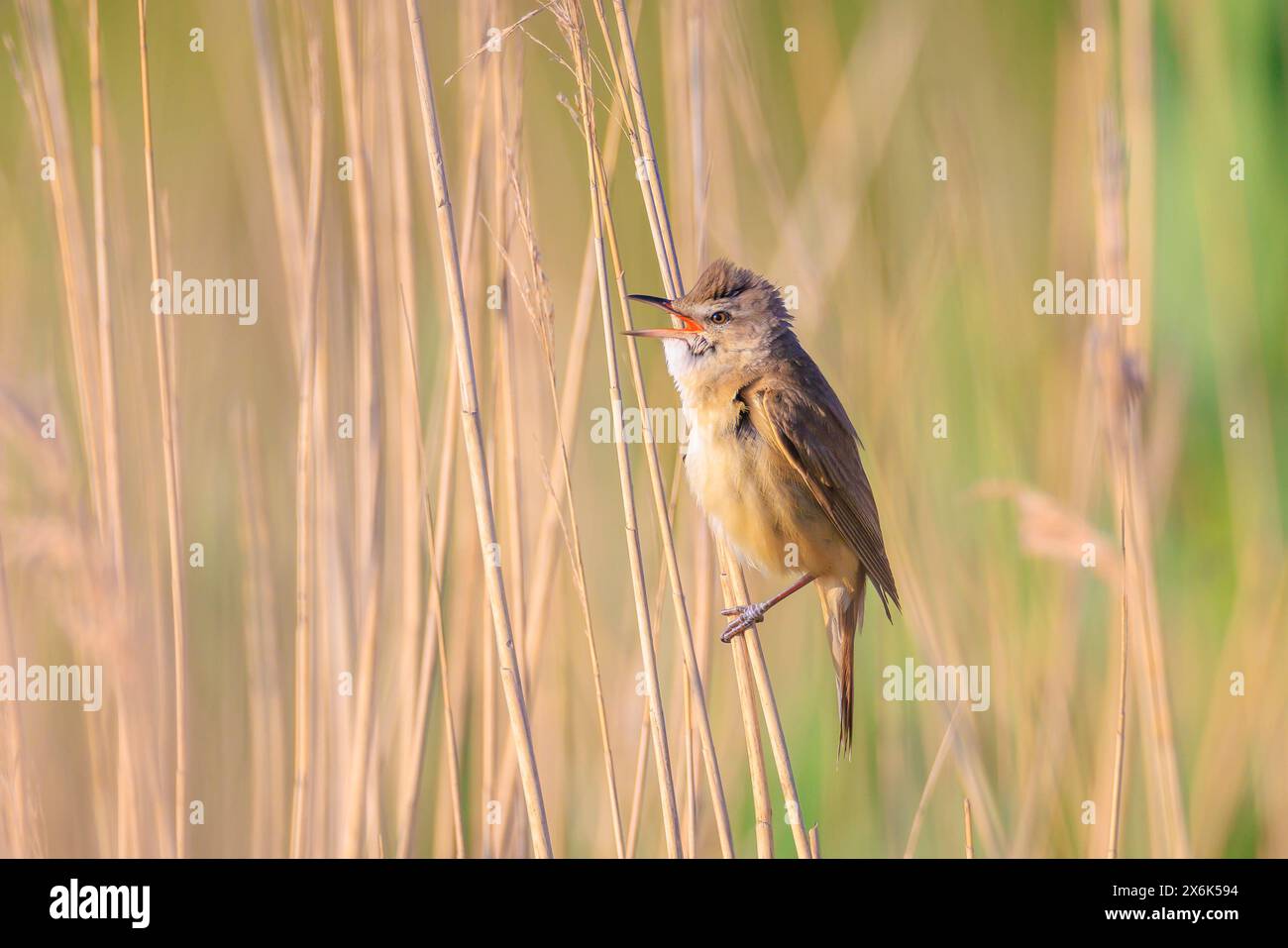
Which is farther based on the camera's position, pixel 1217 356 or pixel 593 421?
pixel 1217 356

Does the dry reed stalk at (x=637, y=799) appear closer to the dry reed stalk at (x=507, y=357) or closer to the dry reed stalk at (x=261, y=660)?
the dry reed stalk at (x=507, y=357)

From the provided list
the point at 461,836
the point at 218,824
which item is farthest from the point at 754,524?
the point at 218,824

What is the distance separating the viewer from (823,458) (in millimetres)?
3221

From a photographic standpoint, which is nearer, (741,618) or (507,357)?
(507,357)

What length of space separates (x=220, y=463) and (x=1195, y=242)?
3.44m

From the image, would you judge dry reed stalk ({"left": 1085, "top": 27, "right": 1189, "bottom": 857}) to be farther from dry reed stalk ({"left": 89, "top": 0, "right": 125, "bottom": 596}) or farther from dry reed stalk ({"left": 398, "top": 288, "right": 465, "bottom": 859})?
dry reed stalk ({"left": 89, "top": 0, "right": 125, "bottom": 596})

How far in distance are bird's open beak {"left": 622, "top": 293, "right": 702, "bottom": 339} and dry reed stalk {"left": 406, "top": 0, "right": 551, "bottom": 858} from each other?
512 mm

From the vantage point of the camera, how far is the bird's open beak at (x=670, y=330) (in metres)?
2.90

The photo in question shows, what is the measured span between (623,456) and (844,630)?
122 cm

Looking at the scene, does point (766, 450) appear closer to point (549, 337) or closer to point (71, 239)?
point (549, 337)

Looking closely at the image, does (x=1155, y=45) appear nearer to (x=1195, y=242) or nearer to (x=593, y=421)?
(x=1195, y=242)

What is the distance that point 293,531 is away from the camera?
12.6 ft

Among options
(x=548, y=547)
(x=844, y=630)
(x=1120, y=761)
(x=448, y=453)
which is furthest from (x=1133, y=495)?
(x=448, y=453)

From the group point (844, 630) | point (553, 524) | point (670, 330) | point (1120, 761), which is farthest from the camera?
point (844, 630)
